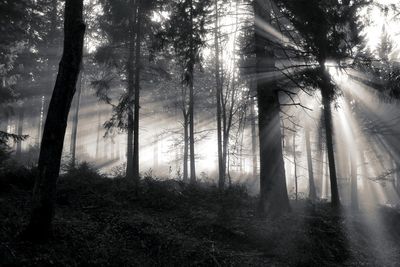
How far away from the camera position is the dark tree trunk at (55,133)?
6641 millimetres

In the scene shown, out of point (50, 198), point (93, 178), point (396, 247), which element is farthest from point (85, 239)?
point (396, 247)

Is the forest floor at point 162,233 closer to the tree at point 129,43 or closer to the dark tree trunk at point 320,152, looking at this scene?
the tree at point 129,43

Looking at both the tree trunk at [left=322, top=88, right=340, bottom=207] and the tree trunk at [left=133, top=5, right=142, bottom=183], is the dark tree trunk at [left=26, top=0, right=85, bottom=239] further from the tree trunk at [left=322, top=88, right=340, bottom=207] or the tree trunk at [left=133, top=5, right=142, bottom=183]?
the tree trunk at [left=322, top=88, right=340, bottom=207]

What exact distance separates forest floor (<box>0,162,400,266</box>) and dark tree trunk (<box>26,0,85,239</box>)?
47 cm

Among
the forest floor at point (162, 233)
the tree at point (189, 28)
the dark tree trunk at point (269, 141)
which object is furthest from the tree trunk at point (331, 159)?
the tree at point (189, 28)

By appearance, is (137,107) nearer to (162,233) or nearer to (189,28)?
(189,28)

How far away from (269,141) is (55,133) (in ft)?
23.4

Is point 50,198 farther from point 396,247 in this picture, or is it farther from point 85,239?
point 396,247

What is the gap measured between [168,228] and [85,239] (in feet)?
8.34

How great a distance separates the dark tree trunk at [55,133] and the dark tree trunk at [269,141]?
6.60 metres

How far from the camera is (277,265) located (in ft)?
25.6

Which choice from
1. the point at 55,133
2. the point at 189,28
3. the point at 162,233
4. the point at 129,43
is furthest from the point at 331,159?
the point at 55,133

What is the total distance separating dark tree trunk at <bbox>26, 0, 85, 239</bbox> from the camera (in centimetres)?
664

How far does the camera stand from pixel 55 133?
6.83 meters
